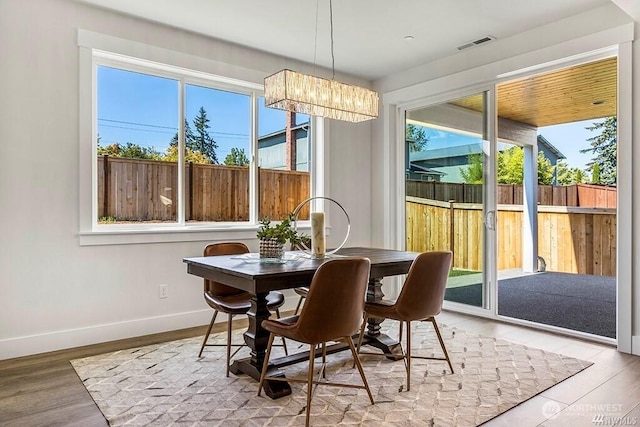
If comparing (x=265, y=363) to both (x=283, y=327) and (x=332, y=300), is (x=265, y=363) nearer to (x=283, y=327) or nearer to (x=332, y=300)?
(x=283, y=327)

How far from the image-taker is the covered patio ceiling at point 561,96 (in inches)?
180

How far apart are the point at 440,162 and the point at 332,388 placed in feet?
9.68

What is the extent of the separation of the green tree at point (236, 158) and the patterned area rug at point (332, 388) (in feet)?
5.93

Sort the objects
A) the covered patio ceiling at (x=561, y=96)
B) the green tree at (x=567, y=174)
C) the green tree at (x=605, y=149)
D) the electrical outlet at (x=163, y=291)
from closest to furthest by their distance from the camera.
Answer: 1. the electrical outlet at (x=163, y=291)
2. the covered patio ceiling at (x=561, y=96)
3. the green tree at (x=605, y=149)
4. the green tree at (x=567, y=174)

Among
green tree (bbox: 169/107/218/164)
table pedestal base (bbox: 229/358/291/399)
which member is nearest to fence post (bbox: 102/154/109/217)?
green tree (bbox: 169/107/218/164)

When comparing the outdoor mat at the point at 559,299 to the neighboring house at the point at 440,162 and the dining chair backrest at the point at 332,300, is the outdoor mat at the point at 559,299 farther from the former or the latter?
the dining chair backrest at the point at 332,300

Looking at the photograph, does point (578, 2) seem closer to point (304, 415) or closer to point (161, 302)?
point (304, 415)

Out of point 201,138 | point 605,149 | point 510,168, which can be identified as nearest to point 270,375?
point 201,138

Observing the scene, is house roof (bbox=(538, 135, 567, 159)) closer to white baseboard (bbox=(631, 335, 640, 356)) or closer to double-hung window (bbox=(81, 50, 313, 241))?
double-hung window (bbox=(81, 50, 313, 241))

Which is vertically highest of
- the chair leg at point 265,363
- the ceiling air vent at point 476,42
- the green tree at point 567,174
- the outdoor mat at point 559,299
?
the ceiling air vent at point 476,42

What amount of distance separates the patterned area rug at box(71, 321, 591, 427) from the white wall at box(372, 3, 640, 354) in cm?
90

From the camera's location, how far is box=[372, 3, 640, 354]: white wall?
3.19 m

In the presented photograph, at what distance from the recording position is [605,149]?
697cm

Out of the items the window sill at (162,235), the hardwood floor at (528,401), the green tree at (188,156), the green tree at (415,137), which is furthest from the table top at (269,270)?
the green tree at (415,137)
